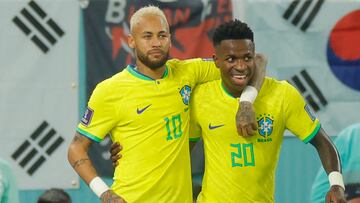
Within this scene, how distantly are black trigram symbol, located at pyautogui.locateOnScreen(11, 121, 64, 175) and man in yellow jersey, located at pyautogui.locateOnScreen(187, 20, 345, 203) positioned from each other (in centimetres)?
227

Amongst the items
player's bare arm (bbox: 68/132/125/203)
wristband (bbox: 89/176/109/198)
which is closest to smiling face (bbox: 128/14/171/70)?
player's bare arm (bbox: 68/132/125/203)

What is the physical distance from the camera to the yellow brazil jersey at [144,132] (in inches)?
214

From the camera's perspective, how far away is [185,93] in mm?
5578

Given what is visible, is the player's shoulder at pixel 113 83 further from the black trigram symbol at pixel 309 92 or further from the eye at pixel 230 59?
the black trigram symbol at pixel 309 92

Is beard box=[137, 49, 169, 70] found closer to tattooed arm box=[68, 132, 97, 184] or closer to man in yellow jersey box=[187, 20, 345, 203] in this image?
man in yellow jersey box=[187, 20, 345, 203]

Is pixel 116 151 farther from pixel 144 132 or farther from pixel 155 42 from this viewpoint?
pixel 155 42

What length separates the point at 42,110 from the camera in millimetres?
7688

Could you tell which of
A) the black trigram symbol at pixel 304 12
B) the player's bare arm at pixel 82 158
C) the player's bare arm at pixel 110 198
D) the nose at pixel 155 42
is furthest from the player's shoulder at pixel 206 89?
the black trigram symbol at pixel 304 12

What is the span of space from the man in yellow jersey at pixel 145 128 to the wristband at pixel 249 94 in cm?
16

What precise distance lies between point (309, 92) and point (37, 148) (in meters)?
1.99

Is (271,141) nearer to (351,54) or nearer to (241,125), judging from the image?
(241,125)

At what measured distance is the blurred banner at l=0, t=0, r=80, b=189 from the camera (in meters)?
7.65

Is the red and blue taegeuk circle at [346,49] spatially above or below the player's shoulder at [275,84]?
below

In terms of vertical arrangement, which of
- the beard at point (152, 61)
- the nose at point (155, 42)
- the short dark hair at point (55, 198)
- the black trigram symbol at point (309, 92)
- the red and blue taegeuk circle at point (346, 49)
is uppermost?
the nose at point (155, 42)
